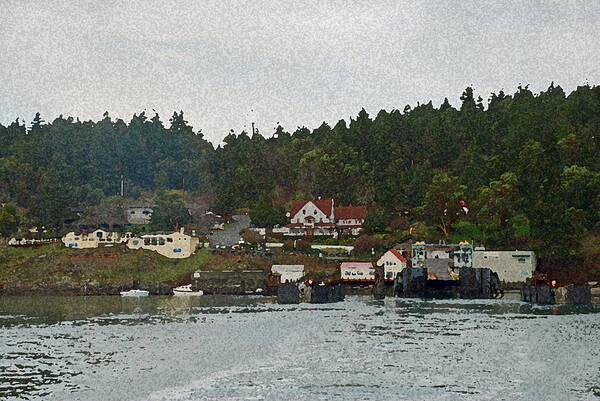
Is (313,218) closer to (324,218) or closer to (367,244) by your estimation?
(324,218)

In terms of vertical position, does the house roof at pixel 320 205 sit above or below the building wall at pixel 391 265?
above

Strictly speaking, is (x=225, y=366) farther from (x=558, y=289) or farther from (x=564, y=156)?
(x=564, y=156)

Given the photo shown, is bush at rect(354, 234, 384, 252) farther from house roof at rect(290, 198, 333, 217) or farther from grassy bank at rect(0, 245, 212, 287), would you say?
grassy bank at rect(0, 245, 212, 287)

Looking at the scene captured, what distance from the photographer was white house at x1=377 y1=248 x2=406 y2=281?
393ft

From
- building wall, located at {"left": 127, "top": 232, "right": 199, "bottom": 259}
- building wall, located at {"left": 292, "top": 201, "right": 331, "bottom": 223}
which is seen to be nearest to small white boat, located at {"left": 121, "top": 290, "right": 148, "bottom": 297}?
building wall, located at {"left": 127, "top": 232, "right": 199, "bottom": 259}

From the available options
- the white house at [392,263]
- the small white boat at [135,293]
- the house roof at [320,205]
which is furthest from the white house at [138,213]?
the white house at [392,263]

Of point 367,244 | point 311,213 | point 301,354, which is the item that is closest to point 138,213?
point 311,213

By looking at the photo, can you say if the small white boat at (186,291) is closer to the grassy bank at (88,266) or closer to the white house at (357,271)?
Result: the grassy bank at (88,266)

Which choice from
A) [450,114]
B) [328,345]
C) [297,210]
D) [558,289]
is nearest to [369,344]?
[328,345]

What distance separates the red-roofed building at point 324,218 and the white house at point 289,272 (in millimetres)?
28299

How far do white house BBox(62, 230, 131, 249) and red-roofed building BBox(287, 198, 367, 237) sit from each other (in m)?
32.9

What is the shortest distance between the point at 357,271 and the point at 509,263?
23286 mm

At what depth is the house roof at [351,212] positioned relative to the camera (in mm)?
154750

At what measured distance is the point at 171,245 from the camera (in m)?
135
